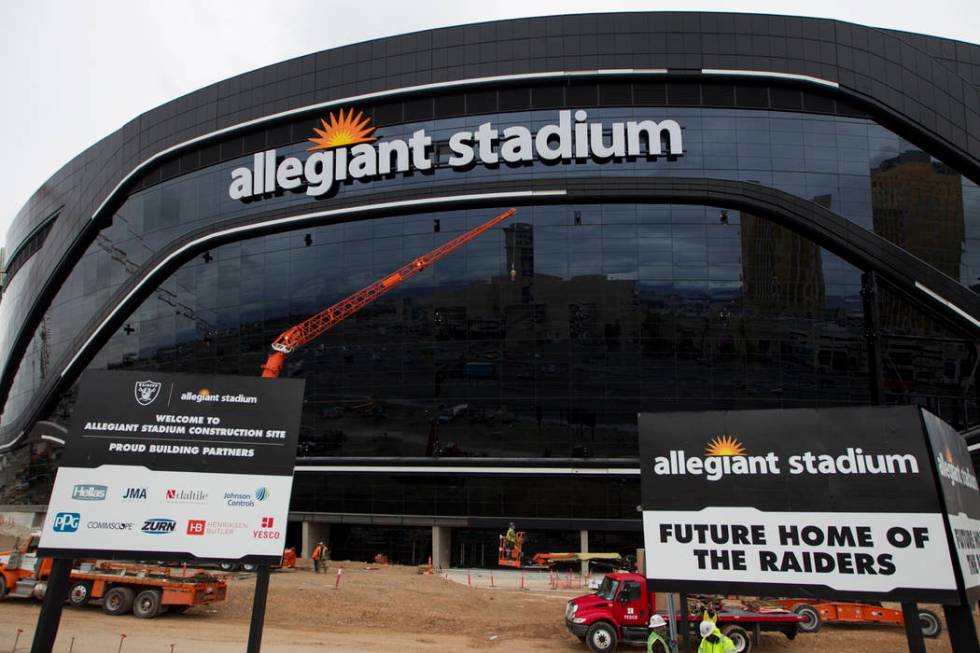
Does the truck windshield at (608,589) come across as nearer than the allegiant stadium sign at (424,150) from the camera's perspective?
Yes

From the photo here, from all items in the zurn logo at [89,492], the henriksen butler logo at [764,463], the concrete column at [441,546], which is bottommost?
the zurn logo at [89,492]

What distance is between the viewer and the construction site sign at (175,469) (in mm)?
11008

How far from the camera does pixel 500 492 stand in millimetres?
40906

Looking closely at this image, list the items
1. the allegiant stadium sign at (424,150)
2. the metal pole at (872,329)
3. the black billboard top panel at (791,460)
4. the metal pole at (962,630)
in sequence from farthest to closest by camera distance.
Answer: the allegiant stadium sign at (424,150), the metal pole at (872,329), the black billboard top panel at (791,460), the metal pole at (962,630)

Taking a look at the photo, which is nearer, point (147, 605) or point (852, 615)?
point (852, 615)

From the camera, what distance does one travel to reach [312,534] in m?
44.1

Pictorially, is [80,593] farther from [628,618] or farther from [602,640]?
[628,618]

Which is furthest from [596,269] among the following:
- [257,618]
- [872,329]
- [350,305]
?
[257,618]

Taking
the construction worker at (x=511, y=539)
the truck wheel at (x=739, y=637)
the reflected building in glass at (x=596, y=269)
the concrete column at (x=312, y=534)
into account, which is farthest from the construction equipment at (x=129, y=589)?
the concrete column at (x=312, y=534)

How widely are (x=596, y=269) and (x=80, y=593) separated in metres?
28.6

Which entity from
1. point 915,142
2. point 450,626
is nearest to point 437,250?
point 450,626

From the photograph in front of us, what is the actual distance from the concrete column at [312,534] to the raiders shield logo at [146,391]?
34.0 meters

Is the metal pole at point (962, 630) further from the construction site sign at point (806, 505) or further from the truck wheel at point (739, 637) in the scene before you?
the truck wheel at point (739, 637)

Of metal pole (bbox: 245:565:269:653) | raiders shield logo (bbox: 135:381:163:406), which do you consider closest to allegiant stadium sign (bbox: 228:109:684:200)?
raiders shield logo (bbox: 135:381:163:406)
